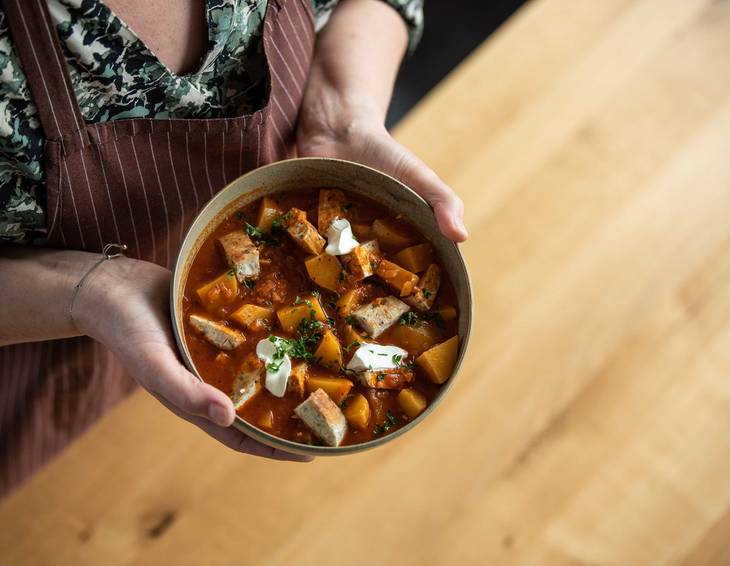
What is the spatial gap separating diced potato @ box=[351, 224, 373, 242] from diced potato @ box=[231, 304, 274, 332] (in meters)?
0.22

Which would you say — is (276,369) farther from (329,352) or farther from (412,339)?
(412,339)

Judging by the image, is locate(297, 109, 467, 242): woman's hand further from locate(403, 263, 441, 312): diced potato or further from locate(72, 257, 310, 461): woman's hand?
locate(72, 257, 310, 461): woman's hand

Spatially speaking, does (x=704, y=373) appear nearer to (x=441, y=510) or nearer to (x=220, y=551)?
(x=441, y=510)

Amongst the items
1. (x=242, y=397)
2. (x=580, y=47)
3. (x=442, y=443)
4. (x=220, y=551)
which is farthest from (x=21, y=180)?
(x=580, y=47)

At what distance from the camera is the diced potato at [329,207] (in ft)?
4.23

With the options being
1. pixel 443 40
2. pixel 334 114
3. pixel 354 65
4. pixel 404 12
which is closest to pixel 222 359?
pixel 334 114

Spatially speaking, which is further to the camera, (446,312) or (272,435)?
(446,312)

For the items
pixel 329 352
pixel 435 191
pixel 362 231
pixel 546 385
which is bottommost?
pixel 546 385

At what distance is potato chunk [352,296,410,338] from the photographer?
1.22m

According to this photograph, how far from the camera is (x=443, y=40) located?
2611 mm

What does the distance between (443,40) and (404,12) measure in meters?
0.93

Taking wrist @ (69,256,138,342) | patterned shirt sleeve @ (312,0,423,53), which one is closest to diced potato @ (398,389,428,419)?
wrist @ (69,256,138,342)

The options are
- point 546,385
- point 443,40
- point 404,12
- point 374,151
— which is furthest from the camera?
point 443,40

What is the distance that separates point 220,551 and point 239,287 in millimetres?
939
